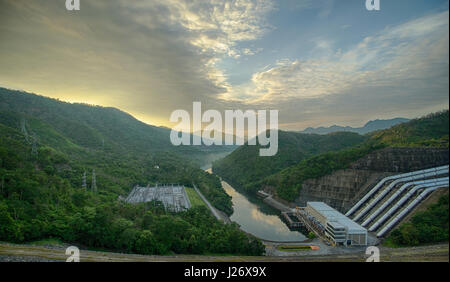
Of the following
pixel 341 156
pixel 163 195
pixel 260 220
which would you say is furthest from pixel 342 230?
pixel 163 195

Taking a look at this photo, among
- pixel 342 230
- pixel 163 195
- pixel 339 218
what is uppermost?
pixel 163 195

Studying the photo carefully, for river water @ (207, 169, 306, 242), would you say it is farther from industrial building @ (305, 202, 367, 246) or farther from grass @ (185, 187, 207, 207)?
grass @ (185, 187, 207, 207)

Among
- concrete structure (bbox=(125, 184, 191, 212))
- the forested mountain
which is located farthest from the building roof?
concrete structure (bbox=(125, 184, 191, 212))

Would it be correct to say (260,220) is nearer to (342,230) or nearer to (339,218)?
(339,218)

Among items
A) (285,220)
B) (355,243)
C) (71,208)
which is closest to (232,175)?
(285,220)

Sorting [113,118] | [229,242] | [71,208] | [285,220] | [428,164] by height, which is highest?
[113,118]

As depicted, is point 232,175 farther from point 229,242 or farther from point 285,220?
point 229,242
